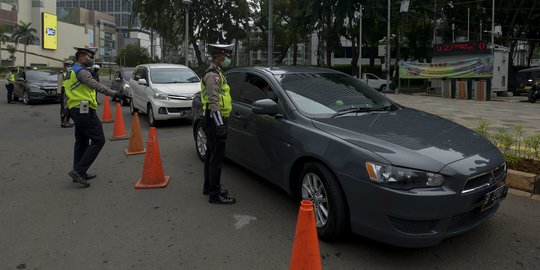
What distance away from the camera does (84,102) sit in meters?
5.90

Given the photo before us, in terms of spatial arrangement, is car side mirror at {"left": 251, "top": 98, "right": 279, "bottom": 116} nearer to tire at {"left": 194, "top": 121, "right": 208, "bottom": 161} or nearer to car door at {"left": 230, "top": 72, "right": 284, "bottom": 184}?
car door at {"left": 230, "top": 72, "right": 284, "bottom": 184}

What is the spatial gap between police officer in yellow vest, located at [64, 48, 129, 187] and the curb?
16.6 ft

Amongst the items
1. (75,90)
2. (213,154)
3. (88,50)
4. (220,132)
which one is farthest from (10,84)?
(220,132)

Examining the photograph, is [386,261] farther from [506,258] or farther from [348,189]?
[506,258]

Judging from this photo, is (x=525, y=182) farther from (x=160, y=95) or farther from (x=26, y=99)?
(x=26, y=99)

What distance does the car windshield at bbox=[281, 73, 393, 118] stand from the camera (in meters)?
4.80

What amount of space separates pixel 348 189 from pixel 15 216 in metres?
3.57

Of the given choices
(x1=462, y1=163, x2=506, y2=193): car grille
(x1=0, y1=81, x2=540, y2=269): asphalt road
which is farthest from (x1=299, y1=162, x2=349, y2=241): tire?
(x1=462, y1=163, x2=506, y2=193): car grille

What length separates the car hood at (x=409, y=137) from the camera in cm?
355

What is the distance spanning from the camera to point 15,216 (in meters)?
4.88

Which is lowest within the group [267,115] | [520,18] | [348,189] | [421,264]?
[421,264]

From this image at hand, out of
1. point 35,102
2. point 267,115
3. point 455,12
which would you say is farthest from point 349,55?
point 267,115

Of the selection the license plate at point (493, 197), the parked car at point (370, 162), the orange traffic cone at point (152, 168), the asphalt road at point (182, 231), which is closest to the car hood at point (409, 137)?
the parked car at point (370, 162)

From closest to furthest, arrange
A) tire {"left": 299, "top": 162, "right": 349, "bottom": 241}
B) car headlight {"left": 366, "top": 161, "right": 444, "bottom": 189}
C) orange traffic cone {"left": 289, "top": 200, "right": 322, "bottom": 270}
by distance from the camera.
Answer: orange traffic cone {"left": 289, "top": 200, "right": 322, "bottom": 270} < car headlight {"left": 366, "top": 161, "right": 444, "bottom": 189} < tire {"left": 299, "top": 162, "right": 349, "bottom": 241}
